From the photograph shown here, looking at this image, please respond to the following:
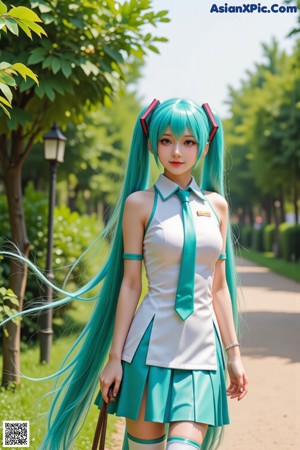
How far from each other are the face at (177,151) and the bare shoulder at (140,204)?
152 mm

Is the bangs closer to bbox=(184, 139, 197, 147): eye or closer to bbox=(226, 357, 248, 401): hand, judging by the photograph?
bbox=(184, 139, 197, 147): eye

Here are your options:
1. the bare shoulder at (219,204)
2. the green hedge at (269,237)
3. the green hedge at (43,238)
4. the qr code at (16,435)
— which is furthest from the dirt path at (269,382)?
the green hedge at (269,237)

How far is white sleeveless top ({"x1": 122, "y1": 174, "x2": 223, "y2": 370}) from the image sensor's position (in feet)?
10.6

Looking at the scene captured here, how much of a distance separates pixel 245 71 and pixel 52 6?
129 ft

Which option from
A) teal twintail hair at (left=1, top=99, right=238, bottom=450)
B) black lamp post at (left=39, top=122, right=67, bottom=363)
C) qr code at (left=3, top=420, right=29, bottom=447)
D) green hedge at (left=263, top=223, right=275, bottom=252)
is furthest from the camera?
green hedge at (left=263, top=223, right=275, bottom=252)

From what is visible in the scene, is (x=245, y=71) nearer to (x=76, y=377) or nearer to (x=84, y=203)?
(x=84, y=203)

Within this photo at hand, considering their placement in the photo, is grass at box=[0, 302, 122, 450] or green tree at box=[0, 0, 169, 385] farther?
green tree at box=[0, 0, 169, 385]

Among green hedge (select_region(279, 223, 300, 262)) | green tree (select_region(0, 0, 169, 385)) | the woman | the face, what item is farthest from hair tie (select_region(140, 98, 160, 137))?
green hedge (select_region(279, 223, 300, 262))

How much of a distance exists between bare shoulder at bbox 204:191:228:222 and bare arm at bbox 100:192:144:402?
1.18ft

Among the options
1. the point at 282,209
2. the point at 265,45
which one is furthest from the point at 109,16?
the point at 265,45

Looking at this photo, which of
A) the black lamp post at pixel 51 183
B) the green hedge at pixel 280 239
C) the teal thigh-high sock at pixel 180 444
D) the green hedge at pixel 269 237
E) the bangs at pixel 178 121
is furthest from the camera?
the green hedge at pixel 269 237

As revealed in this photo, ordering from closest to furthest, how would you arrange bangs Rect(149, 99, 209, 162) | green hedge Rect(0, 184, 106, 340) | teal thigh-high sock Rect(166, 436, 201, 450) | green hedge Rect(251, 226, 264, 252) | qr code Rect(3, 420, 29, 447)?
teal thigh-high sock Rect(166, 436, 201, 450) → bangs Rect(149, 99, 209, 162) → qr code Rect(3, 420, 29, 447) → green hedge Rect(0, 184, 106, 340) → green hedge Rect(251, 226, 264, 252)

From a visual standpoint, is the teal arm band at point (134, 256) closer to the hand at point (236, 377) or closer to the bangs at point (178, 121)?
the bangs at point (178, 121)

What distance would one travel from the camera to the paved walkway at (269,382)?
5781mm
